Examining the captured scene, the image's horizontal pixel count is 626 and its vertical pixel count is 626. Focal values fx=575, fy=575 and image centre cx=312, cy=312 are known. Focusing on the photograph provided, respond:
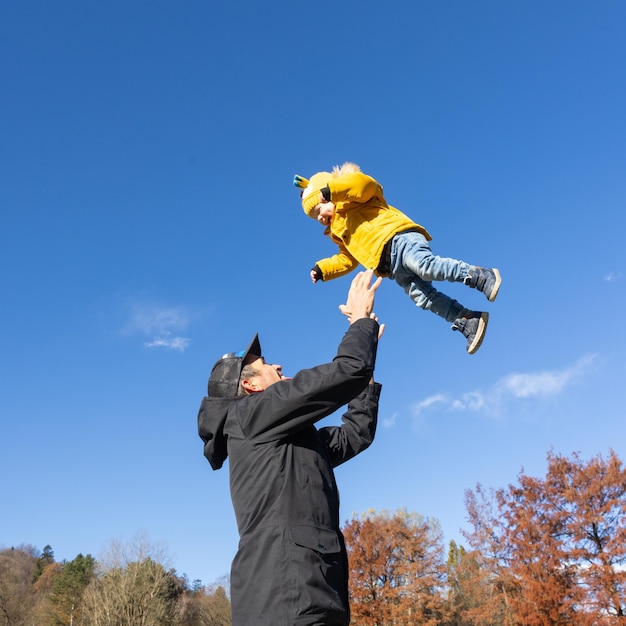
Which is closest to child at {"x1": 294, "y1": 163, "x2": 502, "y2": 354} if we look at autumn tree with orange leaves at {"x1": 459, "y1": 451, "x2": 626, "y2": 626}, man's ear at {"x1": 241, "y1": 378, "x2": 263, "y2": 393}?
man's ear at {"x1": 241, "y1": 378, "x2": 263, "y2": 393}

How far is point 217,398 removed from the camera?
10.5 feet

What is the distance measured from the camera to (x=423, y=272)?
168 inches

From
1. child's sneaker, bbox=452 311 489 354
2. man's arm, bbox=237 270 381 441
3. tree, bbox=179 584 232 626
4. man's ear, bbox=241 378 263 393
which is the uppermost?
tree, bbox=179 584 232 626

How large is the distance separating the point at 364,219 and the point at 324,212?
0.46 metres

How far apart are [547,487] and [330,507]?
25.5 metres

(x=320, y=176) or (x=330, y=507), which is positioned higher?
(x=320, y=176)

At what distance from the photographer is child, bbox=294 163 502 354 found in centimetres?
426

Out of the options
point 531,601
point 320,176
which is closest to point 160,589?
point 531,601

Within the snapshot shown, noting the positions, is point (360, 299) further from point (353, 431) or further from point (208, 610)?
point (208, 610)

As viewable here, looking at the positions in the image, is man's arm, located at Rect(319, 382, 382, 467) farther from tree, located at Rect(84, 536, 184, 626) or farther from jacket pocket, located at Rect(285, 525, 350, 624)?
tree, located at Rect(84, 536, 184, 626)

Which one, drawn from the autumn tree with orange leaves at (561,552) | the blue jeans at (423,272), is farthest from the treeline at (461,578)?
the blue jeans at (423,272)

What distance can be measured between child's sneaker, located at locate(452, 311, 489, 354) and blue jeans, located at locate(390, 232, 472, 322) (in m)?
0.11

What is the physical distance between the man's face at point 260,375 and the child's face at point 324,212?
1891mm

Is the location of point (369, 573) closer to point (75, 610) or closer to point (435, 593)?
point (435, 593)
